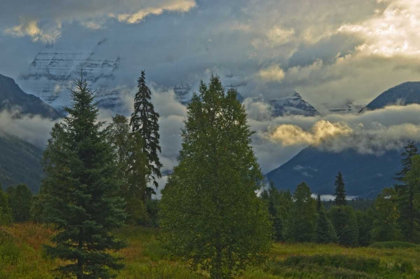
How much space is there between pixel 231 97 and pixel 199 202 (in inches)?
205

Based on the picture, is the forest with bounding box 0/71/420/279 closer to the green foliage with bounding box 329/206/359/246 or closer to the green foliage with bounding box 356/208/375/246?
the green foliage with bounding box 329/206/359/246

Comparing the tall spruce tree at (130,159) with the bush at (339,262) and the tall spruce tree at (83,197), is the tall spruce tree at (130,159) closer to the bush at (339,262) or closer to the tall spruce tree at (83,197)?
the bush at (339,262)

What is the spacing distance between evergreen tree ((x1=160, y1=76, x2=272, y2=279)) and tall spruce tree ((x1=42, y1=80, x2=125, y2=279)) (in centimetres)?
272

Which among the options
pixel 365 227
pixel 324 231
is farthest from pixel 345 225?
pixel 324 231

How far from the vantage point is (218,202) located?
15.6 meters

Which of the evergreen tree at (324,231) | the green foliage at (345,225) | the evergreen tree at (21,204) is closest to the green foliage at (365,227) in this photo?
the green foliage at (345,225)

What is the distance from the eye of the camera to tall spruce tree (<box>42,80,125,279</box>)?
45.7 feet

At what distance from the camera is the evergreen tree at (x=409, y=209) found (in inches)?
2165

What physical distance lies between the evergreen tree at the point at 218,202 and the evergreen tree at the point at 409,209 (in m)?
46.6

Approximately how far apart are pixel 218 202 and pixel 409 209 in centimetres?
5571

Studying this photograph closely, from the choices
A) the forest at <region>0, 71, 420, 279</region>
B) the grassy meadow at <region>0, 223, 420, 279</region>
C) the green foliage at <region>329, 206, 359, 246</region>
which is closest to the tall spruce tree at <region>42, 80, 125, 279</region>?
the forest at <region>0, 71, 420, 279</region>

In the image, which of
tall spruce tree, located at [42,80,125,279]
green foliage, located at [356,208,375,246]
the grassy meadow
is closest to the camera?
tall spruce tree, located at [42,80,125,279]

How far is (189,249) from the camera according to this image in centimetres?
1562

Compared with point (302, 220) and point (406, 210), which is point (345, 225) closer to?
point (302, 220)
